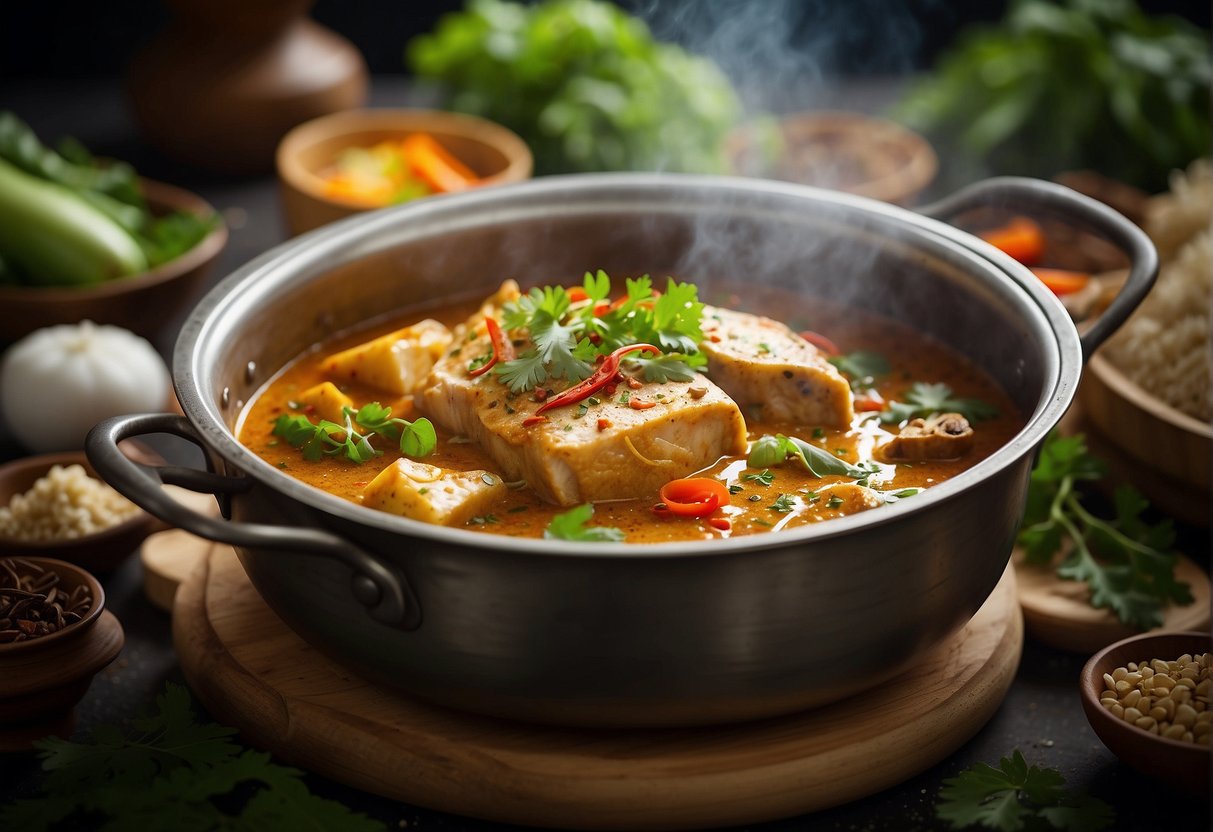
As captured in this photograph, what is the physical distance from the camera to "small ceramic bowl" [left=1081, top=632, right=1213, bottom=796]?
8.92 feet

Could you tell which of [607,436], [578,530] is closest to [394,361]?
[607,436]

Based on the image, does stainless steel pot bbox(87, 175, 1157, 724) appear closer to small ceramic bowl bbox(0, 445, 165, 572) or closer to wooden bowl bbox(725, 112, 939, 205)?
small ceramic bowl bbox(0, 445, 165, 572)

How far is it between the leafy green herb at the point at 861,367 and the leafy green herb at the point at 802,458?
0.47 m

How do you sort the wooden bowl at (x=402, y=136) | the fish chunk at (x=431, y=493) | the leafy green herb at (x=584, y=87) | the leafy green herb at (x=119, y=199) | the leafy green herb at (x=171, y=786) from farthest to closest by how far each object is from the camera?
the leafy green herb at (x=584, y=87) < the wooden bowl at (x=402, y=136) < the leafy green herb at (x=119, y=199) < the fish chunk at (x=431, y=493) < the leafy green herb at (x=171, y=786)

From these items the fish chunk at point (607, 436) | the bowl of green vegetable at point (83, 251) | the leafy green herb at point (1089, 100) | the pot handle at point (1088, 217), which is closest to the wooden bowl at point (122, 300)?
the bowl of green vegetable at point (83, 251)

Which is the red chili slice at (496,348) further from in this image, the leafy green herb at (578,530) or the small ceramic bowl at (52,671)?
the small ceramic bowl at (52,671)

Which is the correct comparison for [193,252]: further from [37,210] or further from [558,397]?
Answer: [558,397]

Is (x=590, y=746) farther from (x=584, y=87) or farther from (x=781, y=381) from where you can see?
(x=584, y=87)

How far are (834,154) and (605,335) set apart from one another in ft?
9.28

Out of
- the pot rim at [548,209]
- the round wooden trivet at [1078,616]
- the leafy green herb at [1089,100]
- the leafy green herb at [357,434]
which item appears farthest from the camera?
the leafy green herb at [1089,100]

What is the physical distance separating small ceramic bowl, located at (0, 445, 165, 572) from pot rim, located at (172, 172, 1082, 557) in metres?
0.55

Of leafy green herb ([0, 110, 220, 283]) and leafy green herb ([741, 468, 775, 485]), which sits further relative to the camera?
leafy green herb ([0, 110, 220, 283])

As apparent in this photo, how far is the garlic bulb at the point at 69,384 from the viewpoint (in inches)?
159

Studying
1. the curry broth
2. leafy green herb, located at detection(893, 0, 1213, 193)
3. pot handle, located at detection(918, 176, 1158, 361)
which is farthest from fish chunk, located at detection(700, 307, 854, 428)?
leafy green herb, located at detection(893, 0, 1213, 193)
